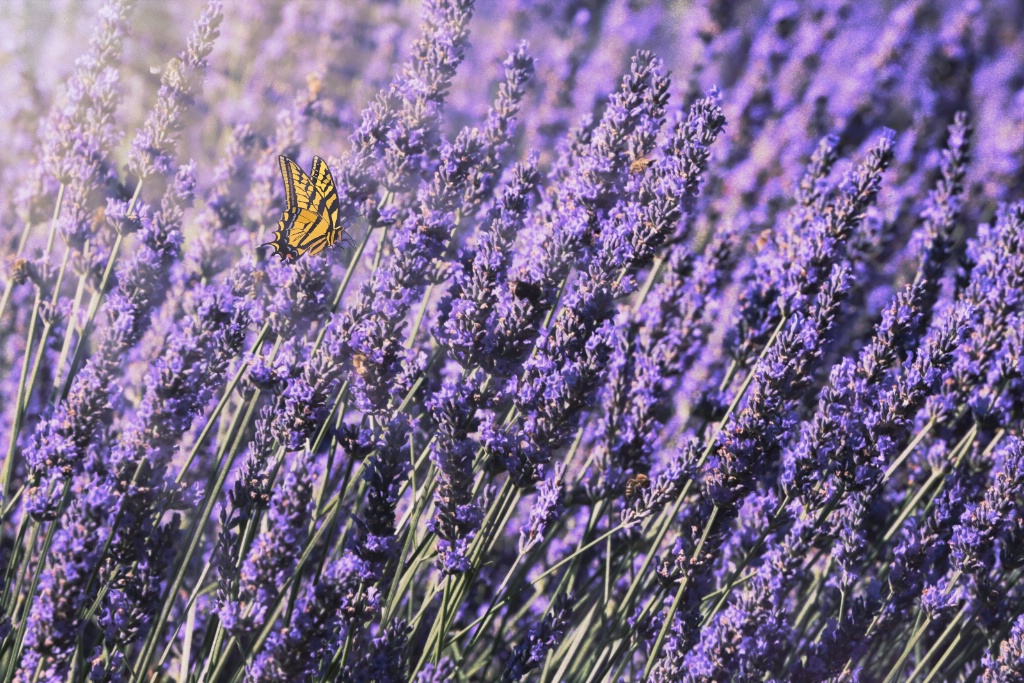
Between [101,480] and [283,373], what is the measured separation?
40 cm

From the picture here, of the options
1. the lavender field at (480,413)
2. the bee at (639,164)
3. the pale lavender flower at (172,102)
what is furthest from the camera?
the pale lavender flower at (172,102)

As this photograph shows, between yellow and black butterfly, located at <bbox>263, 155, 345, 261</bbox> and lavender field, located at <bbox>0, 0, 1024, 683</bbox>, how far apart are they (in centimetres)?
1

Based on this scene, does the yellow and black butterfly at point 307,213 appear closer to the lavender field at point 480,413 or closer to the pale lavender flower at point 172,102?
the lavender field at point 480,413

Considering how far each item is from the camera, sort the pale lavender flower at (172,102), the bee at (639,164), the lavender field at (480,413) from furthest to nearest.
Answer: the pale lavender flower at (172,102), the bee at (639,164), the lavender field at (480,413)

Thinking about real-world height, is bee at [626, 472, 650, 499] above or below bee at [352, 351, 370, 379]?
below

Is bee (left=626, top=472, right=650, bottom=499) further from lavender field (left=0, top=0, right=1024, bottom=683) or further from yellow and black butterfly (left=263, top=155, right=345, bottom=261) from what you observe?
yellow and black butterfly (left=263, top=155, right=345, bottom=261)

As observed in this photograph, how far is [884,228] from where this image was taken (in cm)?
337

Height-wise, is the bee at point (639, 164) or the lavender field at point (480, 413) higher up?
the bee at point (639, 164)

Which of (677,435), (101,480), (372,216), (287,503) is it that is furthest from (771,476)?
(101,480)

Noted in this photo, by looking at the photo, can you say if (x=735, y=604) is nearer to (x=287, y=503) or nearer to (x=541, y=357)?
(x=541, y=357)

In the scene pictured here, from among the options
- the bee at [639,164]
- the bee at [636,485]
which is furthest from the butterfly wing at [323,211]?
the bee at [636,485]

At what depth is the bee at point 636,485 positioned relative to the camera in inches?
82.8

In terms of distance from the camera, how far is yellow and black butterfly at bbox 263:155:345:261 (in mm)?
2113

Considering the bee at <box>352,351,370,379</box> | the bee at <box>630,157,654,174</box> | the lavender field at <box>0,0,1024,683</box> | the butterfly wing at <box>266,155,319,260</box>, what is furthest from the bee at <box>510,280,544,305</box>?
the butterfly wing at <box>266,155,319,260</box>
